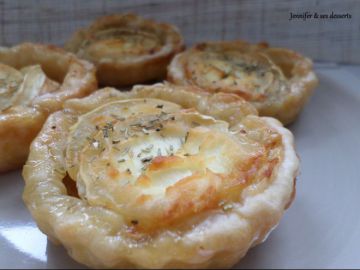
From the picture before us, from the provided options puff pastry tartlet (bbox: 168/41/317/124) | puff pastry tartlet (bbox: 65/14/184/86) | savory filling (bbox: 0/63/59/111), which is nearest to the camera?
savory filling (bbox: 0/63/59/111)

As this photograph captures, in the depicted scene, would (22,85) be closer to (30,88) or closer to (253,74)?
(30,88)

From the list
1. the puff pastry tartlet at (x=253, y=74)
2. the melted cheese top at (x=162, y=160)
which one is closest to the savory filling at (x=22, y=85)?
the melted cheese top at (x=162, y=160)

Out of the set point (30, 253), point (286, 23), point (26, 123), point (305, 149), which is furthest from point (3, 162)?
point (286, 23)

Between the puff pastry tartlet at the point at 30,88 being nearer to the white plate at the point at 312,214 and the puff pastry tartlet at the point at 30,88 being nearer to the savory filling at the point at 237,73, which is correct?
the white plate at the point at 312,214

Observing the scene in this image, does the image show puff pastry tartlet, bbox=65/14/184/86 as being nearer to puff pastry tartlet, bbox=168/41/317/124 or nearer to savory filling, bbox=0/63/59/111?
puff pastry tartlet, bbox=168/41/317/124

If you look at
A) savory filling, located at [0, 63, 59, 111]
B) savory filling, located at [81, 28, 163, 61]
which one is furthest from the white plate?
savory filling, located at [81, 28, 163, 61]

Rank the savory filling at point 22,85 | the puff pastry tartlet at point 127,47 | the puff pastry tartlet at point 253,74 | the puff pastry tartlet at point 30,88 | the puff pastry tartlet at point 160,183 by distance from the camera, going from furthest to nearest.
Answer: the puff pastry tartlet at point 127,47, the puff pastry tartlet at point 253,74, the savory filling at point 22,85, the puff pastry tartlet at point 30,88, the puff pastry tartlet at point 160,183

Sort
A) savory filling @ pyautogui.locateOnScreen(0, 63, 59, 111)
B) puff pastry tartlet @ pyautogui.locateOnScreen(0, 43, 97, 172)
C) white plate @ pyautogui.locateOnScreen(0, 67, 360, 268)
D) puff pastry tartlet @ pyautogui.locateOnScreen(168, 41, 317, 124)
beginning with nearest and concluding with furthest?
white plate @ pyautogui.locateOnScreen(0, 67, 360, 268) < puff pastry tartlet @ pyautogui.locateOnScreen(0, 43, 97, 172) < savory filling @ pyautogui.locateOnScreen(0, 63, 59, 111) < puff pastry tartlet @ pyautogui.locateOnScreen(168, 41, 317, 124)

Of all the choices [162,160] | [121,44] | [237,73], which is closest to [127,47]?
[121,44]
